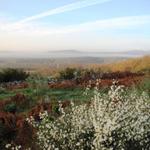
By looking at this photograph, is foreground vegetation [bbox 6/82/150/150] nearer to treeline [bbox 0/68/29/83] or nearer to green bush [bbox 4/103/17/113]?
green bush [bbox 4/103/17/113]

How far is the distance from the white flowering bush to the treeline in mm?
20010

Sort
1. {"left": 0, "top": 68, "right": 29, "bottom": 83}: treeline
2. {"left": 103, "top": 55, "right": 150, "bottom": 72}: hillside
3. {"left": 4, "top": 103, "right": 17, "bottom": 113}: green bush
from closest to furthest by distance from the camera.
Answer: {"left": 4, "top": 103, "right": 17, "bottom": 113}: green bush
{"left": 0, "top": 68, "right": 29, "bottom": 83}: treeline
{"left": 103, "top": 55, "right": 150, "bottom": 72}: hillside

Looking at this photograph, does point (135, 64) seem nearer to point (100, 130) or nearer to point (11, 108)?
point (11, 108)

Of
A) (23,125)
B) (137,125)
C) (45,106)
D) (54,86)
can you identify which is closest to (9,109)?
(45,106)

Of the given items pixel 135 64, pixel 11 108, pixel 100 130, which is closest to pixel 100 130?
pixel 100 130

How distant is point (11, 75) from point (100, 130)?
21703mm

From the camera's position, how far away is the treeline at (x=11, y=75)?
96.4 feet

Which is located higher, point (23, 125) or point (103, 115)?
point (103, 115)

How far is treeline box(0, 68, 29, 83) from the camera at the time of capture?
2939cm

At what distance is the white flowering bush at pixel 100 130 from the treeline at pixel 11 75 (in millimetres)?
20010

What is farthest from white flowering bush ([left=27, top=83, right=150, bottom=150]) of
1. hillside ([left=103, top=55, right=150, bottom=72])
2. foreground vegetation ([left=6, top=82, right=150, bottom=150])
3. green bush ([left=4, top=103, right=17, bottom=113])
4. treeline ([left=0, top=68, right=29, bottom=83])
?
hillside ([left=103, top=55, right=150, bottom=72])

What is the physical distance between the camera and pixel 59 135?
916 centimetres

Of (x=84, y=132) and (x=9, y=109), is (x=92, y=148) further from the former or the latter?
(x=9, y=109)

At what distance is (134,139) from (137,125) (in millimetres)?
240
